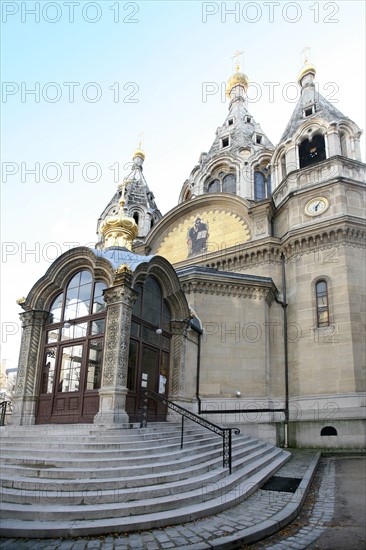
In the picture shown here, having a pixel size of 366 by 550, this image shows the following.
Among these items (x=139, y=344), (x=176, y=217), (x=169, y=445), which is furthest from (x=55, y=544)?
(x=176, y=217)

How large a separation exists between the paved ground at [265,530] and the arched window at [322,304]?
32.5 feet

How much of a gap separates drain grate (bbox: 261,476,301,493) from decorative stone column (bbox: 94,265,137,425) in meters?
3.70

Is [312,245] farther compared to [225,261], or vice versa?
[225,261]

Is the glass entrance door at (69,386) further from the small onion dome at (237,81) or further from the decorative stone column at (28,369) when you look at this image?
the small onion dome at (237,81)

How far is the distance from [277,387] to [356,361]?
3.60m

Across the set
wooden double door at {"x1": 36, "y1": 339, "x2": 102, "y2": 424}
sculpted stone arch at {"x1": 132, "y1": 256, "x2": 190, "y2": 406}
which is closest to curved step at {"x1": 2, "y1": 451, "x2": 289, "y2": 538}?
wooden double door at {"x1": 36, "y1": 339, "x2": 102, "y2": 424}

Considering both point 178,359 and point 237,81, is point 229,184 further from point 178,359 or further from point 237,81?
point 178,359

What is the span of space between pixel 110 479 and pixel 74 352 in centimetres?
538

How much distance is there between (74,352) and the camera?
11.8m

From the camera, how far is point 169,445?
9203 millimetres

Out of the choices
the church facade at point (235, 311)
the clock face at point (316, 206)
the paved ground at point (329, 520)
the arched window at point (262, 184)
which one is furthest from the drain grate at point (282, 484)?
the arched window at point (262, 184)

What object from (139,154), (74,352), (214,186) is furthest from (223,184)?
(74,352)

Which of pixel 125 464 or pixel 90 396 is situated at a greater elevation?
pixel 90 396

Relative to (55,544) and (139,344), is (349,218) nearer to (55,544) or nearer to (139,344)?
(139,344)
